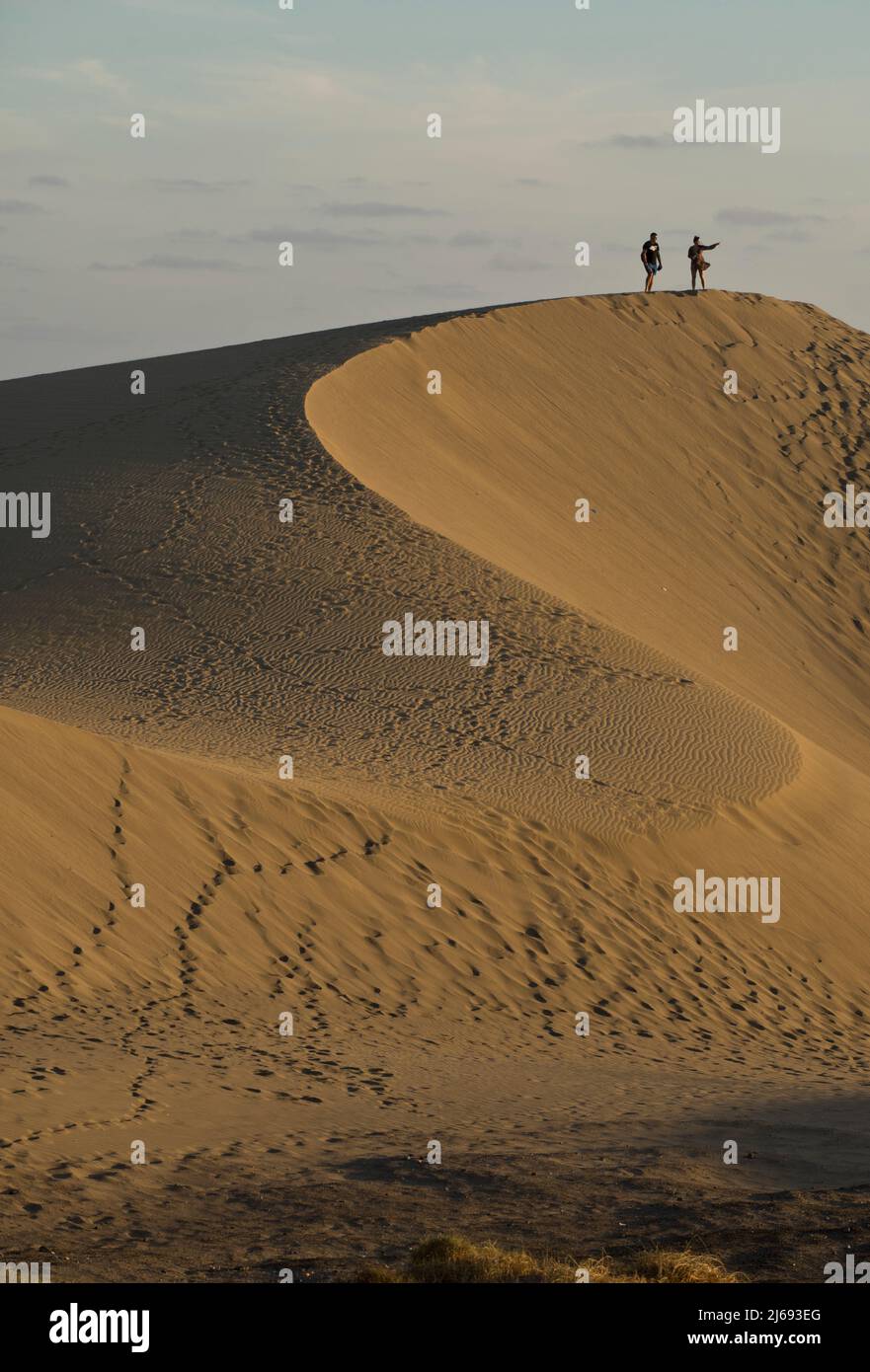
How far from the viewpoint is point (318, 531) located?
21.9 metres

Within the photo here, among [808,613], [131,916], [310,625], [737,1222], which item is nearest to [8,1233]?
[737,1222]

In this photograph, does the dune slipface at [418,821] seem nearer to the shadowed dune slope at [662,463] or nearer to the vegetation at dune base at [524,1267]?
the shadowed dune slope at [662,463]

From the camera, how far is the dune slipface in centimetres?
896

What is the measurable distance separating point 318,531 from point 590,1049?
440 inches

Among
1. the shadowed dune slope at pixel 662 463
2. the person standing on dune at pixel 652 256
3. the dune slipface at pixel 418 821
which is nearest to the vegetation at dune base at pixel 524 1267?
the dune slipface at pixel 418 821

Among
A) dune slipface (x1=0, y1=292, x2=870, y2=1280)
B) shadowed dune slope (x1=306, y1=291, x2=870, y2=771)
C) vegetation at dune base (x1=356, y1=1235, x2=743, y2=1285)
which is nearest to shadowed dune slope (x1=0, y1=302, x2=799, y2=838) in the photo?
dune slipface (x1=0, y1=292, x2=870, y2=1280)

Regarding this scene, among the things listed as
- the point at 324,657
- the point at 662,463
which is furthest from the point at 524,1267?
the point at 662,463

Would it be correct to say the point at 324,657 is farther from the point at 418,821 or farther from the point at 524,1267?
the point at 524,1267

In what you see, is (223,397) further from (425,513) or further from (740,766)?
(740,766)

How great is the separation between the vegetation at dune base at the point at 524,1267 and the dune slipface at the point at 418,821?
38 cm

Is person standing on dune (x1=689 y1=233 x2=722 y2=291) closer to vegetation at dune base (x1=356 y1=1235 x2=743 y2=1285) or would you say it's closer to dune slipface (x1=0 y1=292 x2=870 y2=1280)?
dune slipface (x1=0 y1=292 x2=870 y2=1280)

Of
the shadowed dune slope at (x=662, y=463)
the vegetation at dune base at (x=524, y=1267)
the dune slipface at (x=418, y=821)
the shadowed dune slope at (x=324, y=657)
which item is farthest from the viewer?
the shadowed dune slope at (x=662, y=463)

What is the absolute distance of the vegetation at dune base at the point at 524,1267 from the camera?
6.91 metres

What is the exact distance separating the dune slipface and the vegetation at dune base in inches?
15.0
